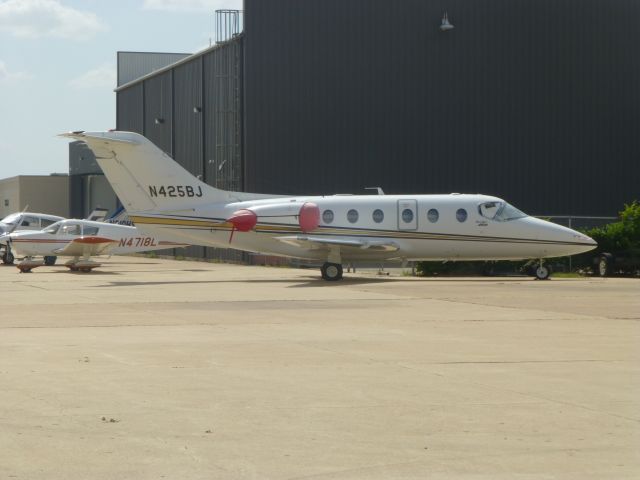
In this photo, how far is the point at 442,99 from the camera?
45.3 metres

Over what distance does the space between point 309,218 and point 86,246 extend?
12.8 m

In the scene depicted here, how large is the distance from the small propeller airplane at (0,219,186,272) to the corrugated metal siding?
28605mm

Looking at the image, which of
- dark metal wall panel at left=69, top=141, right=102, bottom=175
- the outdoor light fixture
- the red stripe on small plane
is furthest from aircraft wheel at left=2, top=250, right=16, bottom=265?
dark metal wall panel at left=69, top=141, right=102, bottom=175

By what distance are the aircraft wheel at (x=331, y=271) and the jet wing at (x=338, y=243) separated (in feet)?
1.80

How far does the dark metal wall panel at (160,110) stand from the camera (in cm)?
5769

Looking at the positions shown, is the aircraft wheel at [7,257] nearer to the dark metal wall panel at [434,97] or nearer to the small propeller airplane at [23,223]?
the small propeller airplane at [23,223]

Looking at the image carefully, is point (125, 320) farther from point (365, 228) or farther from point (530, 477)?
point (365, 228)

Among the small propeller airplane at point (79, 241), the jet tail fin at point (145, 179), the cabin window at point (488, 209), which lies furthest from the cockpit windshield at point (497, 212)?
the small propeller airplane at point (79, 241)

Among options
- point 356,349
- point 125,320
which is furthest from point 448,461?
point 125,320

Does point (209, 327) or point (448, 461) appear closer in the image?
point (448, 461)

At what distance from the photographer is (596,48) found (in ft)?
154

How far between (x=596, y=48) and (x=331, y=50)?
12.6 meters

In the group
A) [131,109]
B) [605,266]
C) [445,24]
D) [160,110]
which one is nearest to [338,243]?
[605,266]

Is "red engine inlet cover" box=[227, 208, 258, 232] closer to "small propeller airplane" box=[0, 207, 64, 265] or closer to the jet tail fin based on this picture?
the jet tail fin
